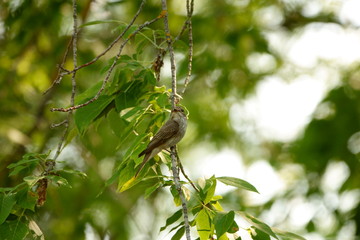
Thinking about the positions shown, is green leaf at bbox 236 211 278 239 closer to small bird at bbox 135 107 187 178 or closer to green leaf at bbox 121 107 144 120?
small bird at bbox 135 107 187 178

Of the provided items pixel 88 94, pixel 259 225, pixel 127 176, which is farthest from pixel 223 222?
pixel 88 94

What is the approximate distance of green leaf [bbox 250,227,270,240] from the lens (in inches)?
82.9

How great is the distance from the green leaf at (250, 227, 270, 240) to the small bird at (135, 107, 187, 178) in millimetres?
518

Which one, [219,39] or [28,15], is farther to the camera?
[219,39]

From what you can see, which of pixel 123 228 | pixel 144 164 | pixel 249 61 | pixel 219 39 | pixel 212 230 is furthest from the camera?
pixel 249 61

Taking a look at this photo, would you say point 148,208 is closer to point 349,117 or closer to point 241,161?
point 241,161

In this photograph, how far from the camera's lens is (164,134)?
2359 mm

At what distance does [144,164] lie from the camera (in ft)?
7.52

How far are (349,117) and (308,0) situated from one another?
388 cm

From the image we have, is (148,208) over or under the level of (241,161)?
under

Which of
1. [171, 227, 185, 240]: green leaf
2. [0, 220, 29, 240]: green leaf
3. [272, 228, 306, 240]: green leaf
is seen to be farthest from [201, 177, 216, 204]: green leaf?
[0, 220, 29, 240]: green leaf

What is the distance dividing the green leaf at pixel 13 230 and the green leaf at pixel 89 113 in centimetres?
48

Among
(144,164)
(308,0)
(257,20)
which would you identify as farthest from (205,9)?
(144,164)

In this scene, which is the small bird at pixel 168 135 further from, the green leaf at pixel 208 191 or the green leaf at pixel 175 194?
the green leaf at pixel 208 191
